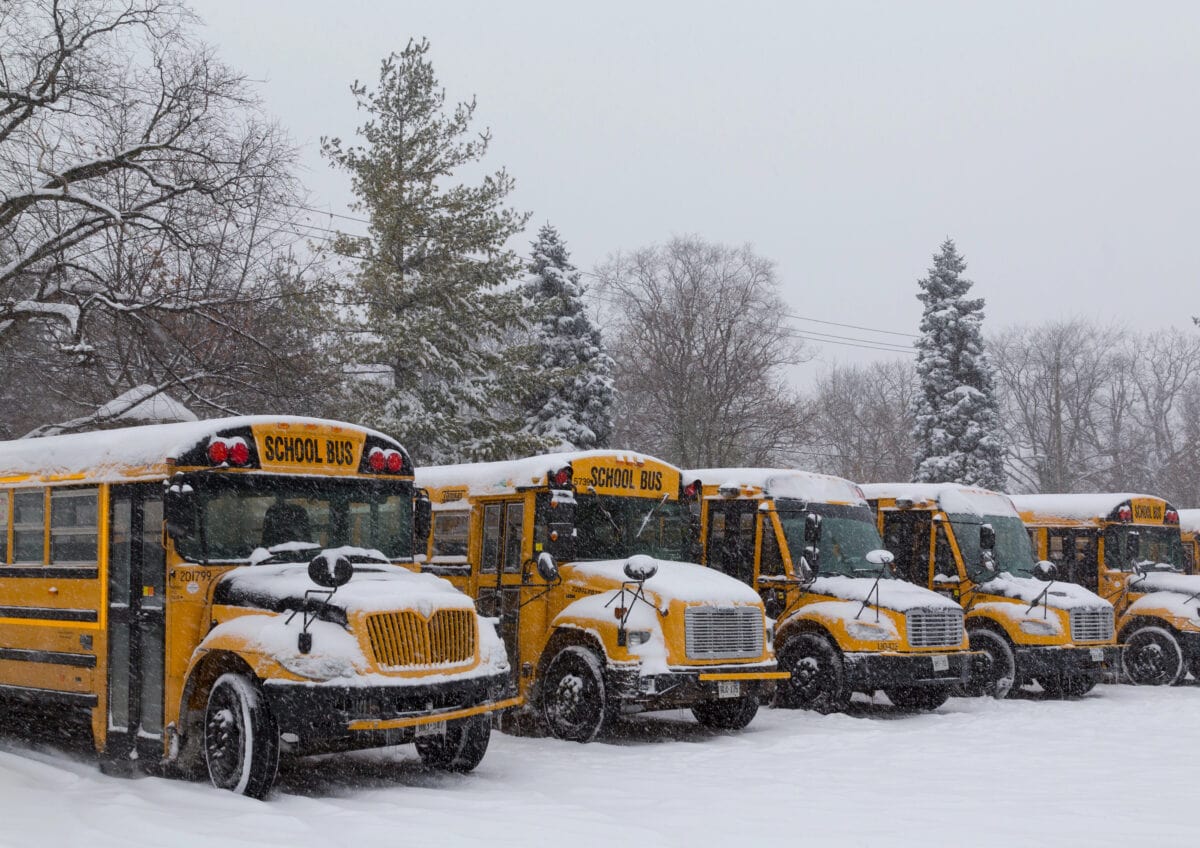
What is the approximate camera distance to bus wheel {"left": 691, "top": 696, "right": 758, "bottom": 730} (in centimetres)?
1214

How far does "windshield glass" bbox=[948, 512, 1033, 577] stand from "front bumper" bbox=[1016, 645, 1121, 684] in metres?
1.26

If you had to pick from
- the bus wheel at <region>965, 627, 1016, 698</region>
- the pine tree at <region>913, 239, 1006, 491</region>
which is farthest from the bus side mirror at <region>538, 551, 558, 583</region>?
the pine tree at <region>913, 239, 1006, 491</region>

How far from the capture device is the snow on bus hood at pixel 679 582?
11.5m

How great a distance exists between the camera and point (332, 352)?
27.4 meters

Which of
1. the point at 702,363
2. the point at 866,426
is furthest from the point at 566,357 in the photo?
the point at 866,426

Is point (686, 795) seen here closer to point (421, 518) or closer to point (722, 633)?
point (722, 633)

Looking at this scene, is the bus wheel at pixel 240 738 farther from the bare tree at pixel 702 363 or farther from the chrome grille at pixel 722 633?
the bare tree at pixel 702 363

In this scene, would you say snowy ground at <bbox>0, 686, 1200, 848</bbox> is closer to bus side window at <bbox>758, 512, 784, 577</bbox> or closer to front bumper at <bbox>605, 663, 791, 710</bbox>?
front bumper at <bbox>605, 663, 791, 710</bbox>

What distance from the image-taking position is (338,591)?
346 inches

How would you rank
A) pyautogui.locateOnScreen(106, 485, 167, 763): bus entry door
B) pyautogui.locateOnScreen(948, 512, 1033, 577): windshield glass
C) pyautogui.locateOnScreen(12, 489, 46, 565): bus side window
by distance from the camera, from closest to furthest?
1. pyautogui.locateOnScreen(106, 485, 167, 763): bus entry door
2. pyautogui.locateOnScreen(12, 489, 46, 565): bus side window
3. pyautogui.locateOnScreen(948, 512, 1033, 577): windshield glass

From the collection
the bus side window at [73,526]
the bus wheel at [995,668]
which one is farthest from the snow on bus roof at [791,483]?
the bus side window at [73,526]

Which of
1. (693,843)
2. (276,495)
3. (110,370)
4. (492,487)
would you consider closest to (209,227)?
(110,370)

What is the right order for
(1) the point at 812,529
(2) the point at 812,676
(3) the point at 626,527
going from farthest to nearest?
(2) the point at 812,676 < (1) the point at 812,529 < (3) the point at 626,527

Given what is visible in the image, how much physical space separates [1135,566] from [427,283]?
16.4 m
